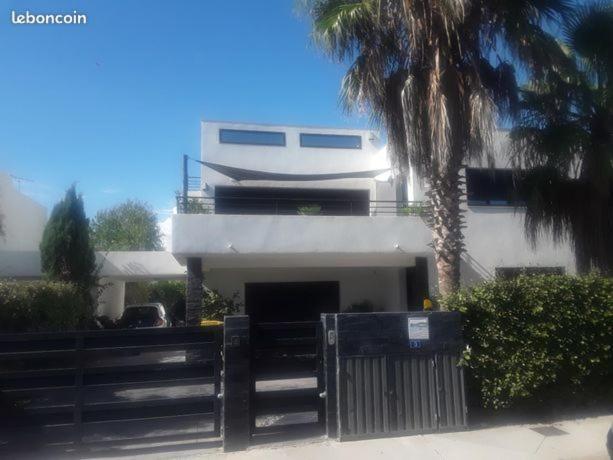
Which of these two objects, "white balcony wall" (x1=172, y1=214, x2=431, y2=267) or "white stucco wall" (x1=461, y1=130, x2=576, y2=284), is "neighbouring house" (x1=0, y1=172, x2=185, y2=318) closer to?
"white balcony wall" (x1=172, y1=214, x2=431, y2=267)

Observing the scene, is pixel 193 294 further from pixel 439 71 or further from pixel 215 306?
pixel 439 71

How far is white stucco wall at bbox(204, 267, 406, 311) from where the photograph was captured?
1515 centimetres

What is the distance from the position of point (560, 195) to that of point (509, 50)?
288cm

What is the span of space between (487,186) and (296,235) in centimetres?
582

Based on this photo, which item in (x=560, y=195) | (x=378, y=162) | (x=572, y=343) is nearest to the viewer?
(x=572, y=343)

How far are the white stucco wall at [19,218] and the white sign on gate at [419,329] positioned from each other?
1681 cm

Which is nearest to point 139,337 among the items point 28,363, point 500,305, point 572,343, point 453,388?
point 28,363

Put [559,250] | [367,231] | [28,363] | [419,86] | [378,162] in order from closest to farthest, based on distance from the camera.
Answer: [28,363] → [419,86] → [367,231] → [559,250] → [378,162]

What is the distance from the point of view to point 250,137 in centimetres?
1557

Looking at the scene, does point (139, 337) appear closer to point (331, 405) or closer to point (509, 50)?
point (331, 405)

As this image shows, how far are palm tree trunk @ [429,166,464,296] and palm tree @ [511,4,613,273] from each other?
5.57ft

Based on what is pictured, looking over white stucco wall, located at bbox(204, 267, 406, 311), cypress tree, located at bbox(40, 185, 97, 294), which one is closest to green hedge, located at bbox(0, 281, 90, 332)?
cypress tree, located at bbox(40, 185, 97, 294)

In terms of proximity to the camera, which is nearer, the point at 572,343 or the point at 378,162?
the point at 572,343

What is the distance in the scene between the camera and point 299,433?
5855 mm
